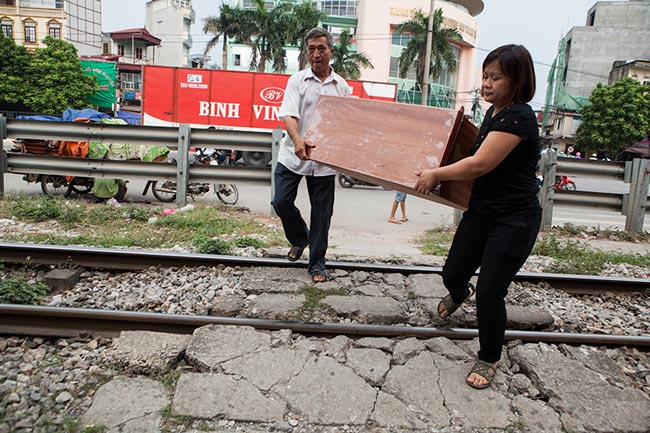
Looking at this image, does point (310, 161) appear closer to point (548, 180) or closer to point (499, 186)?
point (499, 186)

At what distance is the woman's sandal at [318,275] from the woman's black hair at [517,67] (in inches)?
92.1

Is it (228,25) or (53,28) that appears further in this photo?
(53,28)

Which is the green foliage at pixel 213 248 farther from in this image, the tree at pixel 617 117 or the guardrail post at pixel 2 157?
the tree at pixel 617 117

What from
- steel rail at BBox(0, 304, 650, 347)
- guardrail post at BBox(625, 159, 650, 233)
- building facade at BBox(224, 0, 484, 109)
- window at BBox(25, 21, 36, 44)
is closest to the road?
guardrail post at BBox(625, 159, 650, 233)

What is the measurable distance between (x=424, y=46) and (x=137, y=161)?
4075 cm

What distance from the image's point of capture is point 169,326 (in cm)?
352

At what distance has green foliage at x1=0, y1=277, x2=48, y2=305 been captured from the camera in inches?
148

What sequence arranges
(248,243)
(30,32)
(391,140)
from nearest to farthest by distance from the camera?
1. (391,140)
2. (248,243)
3. (30,32)

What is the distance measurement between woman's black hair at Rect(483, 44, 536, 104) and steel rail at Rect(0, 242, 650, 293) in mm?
2500

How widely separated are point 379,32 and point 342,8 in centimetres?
633

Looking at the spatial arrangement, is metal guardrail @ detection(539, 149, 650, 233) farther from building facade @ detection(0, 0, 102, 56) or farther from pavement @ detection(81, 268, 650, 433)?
building facade @ detection(0, 0, 102, 56)

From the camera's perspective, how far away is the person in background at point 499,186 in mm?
2680

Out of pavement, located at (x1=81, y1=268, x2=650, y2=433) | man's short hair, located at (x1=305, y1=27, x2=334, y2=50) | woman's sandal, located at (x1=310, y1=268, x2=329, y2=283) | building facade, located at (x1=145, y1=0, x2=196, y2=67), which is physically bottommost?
pavement, located at (x1=81, y1=268, x2=650, y2=433)

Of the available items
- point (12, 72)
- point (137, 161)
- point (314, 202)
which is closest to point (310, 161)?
point (314, 202)
